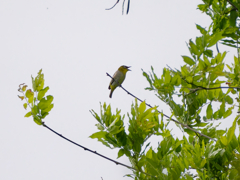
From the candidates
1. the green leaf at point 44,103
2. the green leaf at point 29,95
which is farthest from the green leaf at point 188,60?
the green leaf at point 29,95

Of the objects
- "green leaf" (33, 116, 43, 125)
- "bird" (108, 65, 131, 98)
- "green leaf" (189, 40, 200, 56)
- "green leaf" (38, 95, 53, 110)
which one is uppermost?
"bird" (108, 65, 131, 98)

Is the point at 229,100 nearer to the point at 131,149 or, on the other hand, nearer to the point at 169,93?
the point at 169,93

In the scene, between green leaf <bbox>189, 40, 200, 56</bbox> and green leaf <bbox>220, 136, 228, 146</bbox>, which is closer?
green leaf <bbox>220, 136, 228, 146</bbox>

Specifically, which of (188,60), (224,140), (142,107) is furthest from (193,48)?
(224,140)

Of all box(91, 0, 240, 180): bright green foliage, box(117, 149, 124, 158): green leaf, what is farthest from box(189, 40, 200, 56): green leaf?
box(117, 149, 124, 158): green leaf

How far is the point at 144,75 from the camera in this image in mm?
2328

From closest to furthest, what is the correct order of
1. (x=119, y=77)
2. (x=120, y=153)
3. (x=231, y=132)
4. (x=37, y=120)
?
1. (x=231, y=132)
2. (x=120, y=153)
3. (x=37, y=120)
4. (x=119, y=77)

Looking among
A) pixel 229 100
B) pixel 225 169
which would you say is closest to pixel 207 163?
pixel 225 169

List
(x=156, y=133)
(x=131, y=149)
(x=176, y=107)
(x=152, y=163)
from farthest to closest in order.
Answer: (x=176, y=107) → (x=156, y=133) → (x=131, y=149) → (x=152, y=163)

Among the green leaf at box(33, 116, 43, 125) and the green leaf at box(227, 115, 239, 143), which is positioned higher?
the green leaf at box(33, 116, 43, 125)

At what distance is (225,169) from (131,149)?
0.58 metres

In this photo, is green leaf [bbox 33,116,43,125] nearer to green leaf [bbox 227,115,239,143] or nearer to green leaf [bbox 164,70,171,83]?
green leaf [bbox 164,70,171,83]

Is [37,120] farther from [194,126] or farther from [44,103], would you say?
[194,126]

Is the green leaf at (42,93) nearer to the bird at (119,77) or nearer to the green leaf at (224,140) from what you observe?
the green leaf at (224,140)
